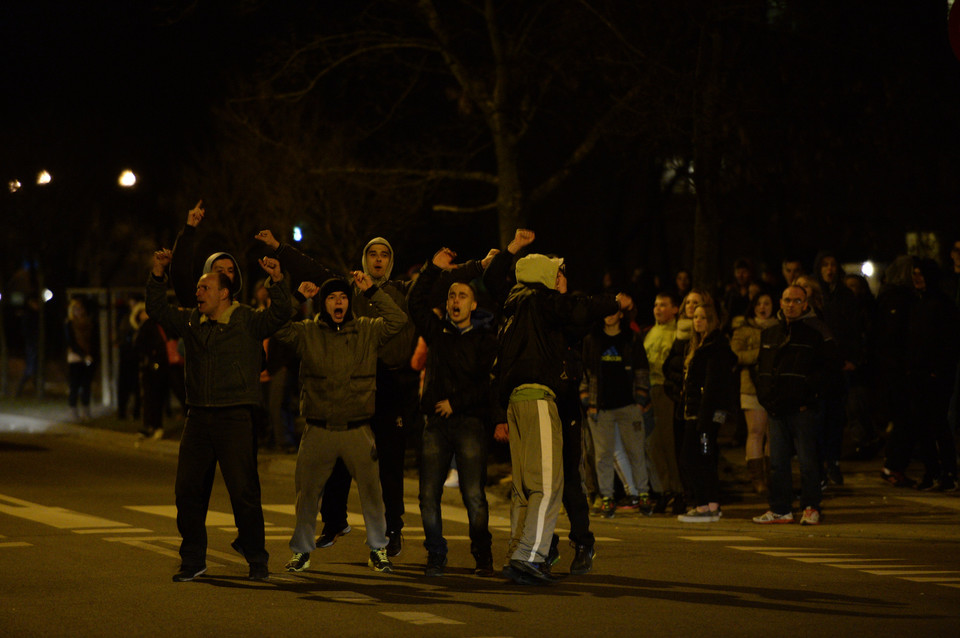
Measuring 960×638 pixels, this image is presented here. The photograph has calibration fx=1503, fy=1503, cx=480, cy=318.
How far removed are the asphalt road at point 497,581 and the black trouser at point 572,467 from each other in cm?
36

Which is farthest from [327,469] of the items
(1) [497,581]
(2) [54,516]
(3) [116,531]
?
(2) [54,516]

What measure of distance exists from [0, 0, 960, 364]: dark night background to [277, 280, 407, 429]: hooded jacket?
7370mm

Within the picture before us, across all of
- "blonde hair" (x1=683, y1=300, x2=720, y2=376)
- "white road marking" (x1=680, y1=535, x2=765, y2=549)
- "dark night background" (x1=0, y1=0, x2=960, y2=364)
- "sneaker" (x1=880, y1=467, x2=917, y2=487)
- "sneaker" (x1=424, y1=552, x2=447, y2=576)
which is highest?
"dark night background" (x1=0, y1=0, x2=960, y2=364)

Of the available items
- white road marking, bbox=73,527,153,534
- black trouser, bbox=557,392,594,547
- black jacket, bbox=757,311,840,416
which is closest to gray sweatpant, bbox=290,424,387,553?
black trouser, bbox=557,392,594,547

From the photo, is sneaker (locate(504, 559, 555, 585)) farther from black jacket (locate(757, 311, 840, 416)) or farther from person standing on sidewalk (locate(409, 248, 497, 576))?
black jacket (locate(757, 311, 840, 416))

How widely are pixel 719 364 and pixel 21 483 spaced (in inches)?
298

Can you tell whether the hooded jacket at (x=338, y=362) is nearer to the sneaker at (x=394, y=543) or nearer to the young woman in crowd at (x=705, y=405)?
the sneaker at (x=394, y=543)

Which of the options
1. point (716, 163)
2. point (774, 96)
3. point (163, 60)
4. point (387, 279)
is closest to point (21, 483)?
point (387, 279)

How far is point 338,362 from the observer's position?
977 centimetres

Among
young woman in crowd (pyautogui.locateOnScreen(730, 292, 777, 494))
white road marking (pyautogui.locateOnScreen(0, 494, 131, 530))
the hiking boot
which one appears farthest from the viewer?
young woman in crowd (pyautogui.locateOnScreen(730, 292, 777, 494))

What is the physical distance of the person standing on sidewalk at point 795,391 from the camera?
1262cm

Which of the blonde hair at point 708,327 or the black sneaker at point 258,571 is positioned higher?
the blonde hair at point 708,327

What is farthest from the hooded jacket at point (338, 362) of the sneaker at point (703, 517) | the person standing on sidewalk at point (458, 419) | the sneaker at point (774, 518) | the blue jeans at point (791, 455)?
the sneaker at point (774, 518)

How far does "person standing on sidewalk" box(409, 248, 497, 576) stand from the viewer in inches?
388
